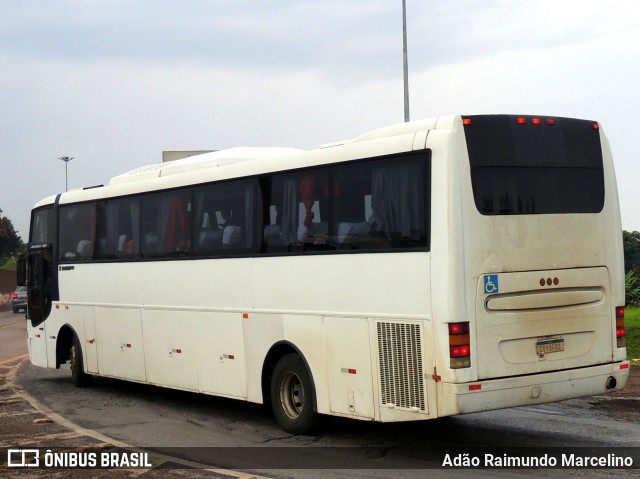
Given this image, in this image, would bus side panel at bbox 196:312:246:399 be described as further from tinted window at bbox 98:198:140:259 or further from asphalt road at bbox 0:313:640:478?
tinted window at bbox 98:198:140:259

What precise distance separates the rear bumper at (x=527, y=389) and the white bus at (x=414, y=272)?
0.01 meters

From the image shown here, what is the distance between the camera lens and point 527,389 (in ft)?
34.3

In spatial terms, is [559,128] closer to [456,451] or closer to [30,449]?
[456,451]

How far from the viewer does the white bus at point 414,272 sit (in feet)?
33.7

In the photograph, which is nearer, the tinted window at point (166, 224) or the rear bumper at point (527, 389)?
the rear bumper at point (527, 389)

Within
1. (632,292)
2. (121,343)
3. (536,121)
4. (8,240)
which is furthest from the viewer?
(8,240)

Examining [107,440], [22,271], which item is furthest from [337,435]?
[22,271]

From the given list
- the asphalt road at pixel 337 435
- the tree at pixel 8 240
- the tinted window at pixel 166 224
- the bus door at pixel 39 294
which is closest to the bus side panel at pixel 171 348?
the asphalt road at pixel 337 435

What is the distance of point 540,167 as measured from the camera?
430 inches

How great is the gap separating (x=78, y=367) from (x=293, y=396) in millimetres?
6726

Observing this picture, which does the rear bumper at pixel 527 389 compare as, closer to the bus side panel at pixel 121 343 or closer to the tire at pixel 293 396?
the tire at pixel 293 396

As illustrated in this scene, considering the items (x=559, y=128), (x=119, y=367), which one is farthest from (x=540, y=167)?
(x=119, y=367)

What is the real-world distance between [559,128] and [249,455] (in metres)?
4.69

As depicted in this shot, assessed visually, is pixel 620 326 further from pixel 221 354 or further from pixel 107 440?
pixel 107 440
